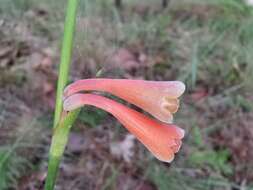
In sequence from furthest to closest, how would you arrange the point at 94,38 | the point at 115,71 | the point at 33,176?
1. the point at 94,38
2. the point at 115,71
3. the point at 33,176

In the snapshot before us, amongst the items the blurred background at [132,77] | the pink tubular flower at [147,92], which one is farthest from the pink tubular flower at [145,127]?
the blurred background at [132,77]

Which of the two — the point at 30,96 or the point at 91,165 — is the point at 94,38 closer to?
the point at 30,96

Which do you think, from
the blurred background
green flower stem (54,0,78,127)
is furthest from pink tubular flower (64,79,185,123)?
the blurred background

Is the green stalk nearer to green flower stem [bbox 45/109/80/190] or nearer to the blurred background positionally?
green flower stem [bbox 45/109/80/190]

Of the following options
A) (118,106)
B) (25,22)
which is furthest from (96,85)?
(25,22)

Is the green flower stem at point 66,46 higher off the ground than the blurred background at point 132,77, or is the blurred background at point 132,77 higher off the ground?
the green flower stem at point 66,46

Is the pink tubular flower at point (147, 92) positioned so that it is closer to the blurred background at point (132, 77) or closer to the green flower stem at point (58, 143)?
the green flower stem at point (58, 143)
